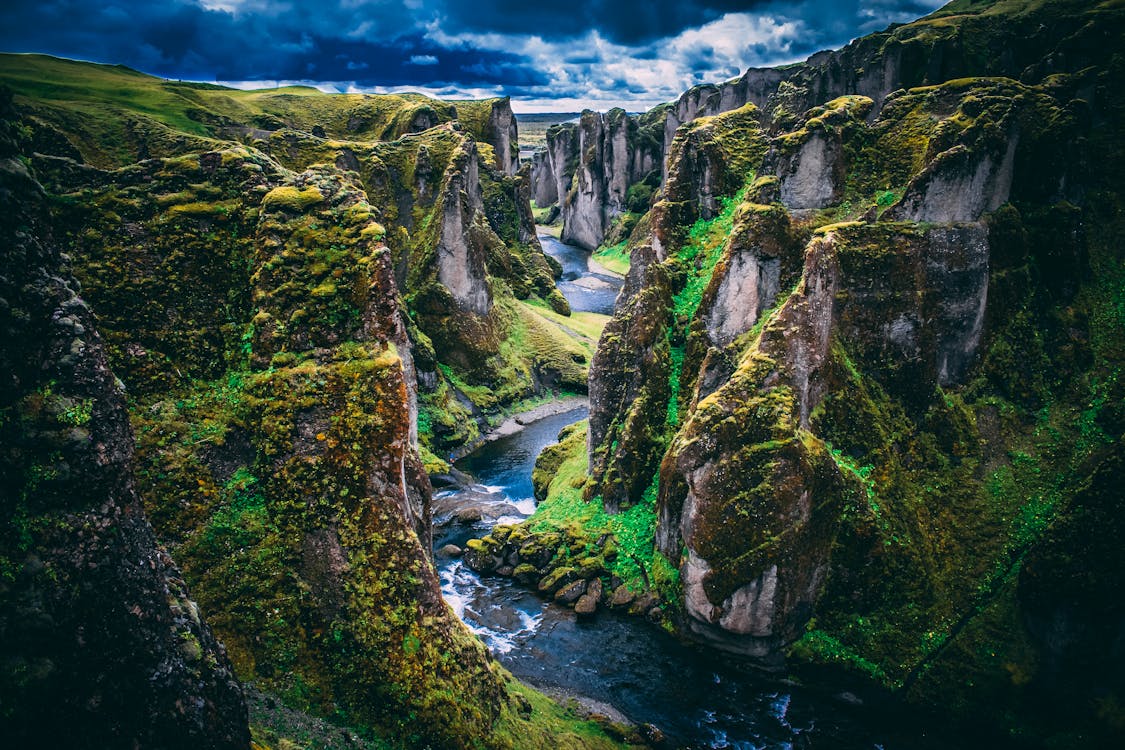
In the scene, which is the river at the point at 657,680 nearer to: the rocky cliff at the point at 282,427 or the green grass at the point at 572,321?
the rocky cliff at the point at 282,427

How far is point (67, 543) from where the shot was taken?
8.10m

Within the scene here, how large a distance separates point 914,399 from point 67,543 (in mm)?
27810

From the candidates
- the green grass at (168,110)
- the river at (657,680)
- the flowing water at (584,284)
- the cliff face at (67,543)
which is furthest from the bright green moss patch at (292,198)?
the flowing water at (584,284)

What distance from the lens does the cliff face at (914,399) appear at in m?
22.7

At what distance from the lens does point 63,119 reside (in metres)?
52.1

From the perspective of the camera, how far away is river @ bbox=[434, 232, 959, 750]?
21234mm

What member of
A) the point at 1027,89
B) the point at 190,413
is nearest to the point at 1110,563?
the point at 1027,89

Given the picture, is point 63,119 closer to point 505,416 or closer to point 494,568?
point 505,416

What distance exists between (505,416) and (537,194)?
120 metres

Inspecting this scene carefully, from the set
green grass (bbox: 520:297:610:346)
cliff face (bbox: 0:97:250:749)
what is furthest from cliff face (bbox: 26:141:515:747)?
green grass (bbox: 520:297:610:346)

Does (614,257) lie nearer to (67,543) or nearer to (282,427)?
(282,427)

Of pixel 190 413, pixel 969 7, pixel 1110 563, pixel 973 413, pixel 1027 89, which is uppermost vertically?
pixel 969 7

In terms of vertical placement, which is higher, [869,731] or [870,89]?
[870,89]

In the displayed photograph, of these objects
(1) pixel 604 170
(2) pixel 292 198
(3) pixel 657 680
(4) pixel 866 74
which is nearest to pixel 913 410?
(3) pixel 657 680
